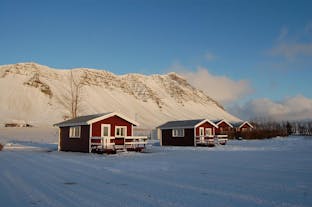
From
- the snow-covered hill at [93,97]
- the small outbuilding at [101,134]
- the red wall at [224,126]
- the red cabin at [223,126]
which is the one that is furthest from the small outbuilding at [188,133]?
the snow-covered hill at [93,97]

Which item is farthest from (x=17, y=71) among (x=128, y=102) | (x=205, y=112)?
(x=205, y=112)

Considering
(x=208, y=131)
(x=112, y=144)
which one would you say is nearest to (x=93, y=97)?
(x=208, y=131)

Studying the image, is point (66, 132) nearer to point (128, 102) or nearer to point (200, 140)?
point (200, 140)

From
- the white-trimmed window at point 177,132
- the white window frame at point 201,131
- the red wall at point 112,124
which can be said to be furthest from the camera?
the white-trimmed window at point 177,132

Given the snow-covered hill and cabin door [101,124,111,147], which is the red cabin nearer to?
cabin door [101,124,111,147]

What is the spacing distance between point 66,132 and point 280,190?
24.2 meters

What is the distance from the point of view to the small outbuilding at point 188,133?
35.9 metres

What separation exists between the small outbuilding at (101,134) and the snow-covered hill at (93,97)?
197ft

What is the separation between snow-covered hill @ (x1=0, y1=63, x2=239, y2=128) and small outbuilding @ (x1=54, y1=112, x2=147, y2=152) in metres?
60.1

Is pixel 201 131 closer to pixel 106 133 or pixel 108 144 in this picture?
pixel 106 133

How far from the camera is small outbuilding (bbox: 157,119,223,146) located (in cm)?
3588

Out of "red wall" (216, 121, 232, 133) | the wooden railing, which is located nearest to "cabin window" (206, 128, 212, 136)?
the wooden railing

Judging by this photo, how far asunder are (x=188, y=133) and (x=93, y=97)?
299 ft

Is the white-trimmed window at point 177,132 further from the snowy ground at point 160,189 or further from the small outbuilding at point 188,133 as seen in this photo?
the snowy ground at point 160,189
